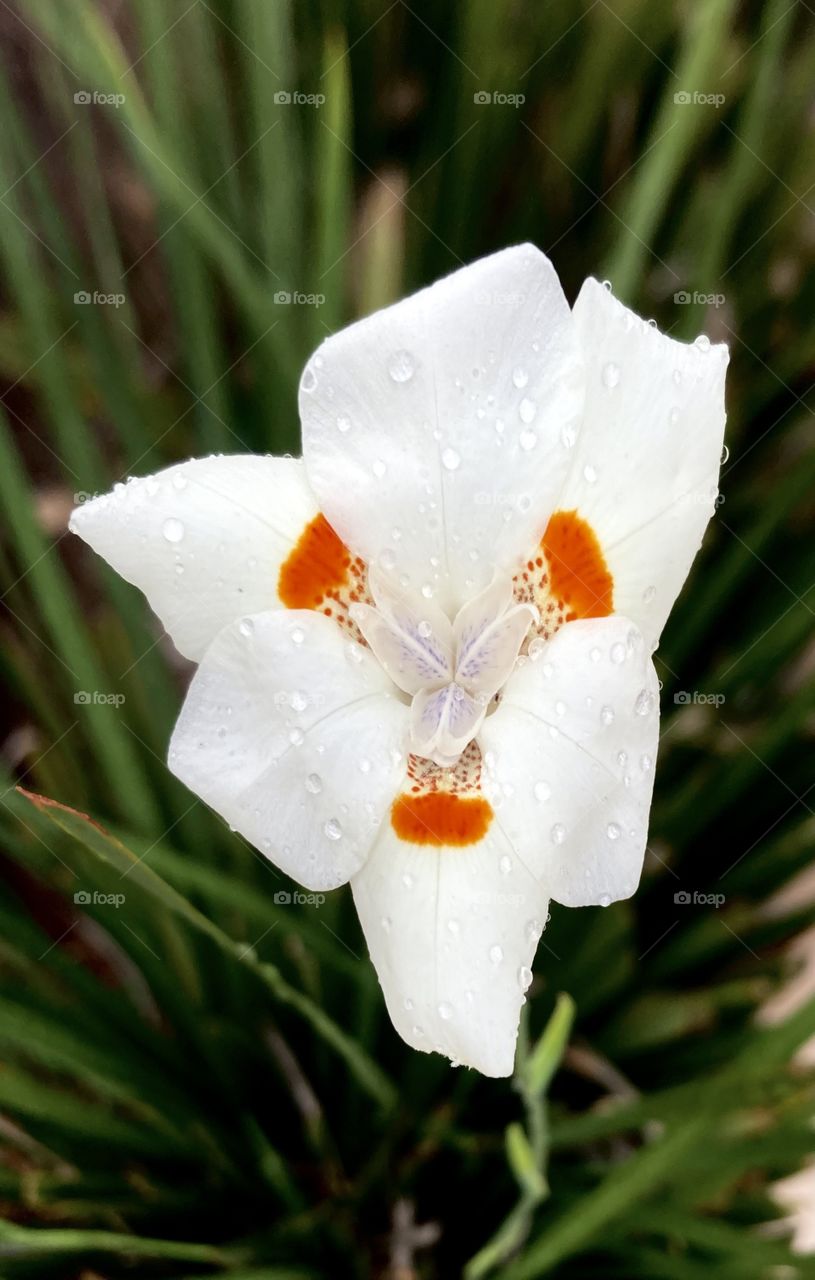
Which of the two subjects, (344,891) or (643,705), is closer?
(643,705)

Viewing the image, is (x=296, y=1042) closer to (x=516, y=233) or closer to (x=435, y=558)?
(x=435, y=558)

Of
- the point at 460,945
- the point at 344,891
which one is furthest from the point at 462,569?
the point at 344,891

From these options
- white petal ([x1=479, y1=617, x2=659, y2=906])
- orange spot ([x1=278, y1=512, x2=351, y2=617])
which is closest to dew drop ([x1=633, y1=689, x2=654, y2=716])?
white petal ([x1=479, y1=617, x2=659, y2=906])

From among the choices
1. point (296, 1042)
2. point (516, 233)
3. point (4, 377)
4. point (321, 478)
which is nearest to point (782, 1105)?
point (296, 1042)

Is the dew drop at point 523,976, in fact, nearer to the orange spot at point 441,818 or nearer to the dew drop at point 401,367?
the orange spot at point 441,818

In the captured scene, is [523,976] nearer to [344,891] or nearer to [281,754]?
[281,754]
